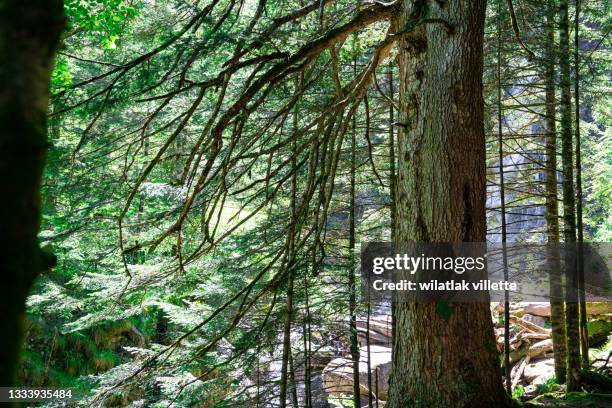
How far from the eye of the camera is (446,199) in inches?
153

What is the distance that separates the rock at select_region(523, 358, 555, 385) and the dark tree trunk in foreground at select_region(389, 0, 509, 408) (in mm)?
7461

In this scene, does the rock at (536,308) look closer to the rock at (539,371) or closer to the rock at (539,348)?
the rock at (539,348)

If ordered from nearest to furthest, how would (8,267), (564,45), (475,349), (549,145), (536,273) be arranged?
(8,267) < (475,349) < (564,45) < (549,145) < (536,273)

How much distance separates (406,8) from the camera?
14.0ft

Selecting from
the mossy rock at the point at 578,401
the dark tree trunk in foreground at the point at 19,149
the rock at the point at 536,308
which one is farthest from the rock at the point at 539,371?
the dark tree trunk in foreground at the point at 19,149

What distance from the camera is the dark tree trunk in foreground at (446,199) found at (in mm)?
3812

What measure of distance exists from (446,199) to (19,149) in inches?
129

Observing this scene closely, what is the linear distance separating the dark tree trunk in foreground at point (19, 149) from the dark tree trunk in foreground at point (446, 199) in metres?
3.22

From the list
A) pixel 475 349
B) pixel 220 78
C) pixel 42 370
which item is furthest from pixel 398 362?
pixel 42 370

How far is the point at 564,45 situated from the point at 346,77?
280 cm

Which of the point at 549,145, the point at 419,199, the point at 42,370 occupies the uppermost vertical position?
the point at 549,145

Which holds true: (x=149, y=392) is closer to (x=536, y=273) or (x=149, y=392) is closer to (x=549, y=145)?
(x=536, y=273)

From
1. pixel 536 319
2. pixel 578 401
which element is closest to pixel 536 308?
pixel 536 319

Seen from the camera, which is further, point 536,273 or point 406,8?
point 536,273
